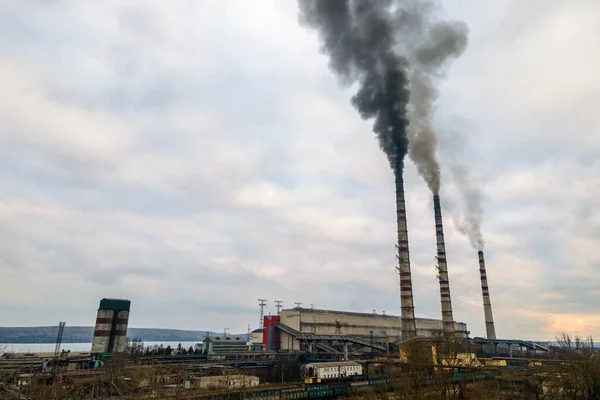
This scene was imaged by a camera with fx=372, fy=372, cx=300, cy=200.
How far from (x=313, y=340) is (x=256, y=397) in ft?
135

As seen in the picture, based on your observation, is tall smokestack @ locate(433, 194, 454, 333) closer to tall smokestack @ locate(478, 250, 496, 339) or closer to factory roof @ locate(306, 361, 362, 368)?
tall smokestack @ locate(478, 250, 496, 339)

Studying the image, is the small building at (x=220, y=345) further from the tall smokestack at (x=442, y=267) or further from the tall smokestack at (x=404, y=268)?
the tall smokestack at (x=442, y=267)

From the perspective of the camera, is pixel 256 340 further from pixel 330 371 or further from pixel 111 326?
pixel 330 371

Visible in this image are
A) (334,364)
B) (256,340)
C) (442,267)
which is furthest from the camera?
(256,340)

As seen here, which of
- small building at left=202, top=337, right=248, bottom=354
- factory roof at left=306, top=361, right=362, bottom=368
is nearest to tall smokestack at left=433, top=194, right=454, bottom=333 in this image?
factory roof at left=306, top=361, right=362, bottom=368

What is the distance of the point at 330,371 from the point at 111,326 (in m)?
40.8

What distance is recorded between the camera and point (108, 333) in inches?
2569

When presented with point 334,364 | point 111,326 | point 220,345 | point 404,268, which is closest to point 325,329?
point 220,345

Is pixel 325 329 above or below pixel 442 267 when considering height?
below

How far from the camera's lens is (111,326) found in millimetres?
66375

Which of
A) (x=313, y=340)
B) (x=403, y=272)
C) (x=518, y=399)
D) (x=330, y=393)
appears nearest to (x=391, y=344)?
(x=313, y=340)

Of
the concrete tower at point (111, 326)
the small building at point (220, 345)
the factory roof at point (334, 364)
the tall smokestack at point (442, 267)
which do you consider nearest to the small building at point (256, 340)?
the small building at point (220, 345)

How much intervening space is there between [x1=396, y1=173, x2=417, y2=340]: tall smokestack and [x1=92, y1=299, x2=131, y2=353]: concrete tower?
49.5m

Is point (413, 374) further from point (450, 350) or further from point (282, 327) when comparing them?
point (282, 327)
